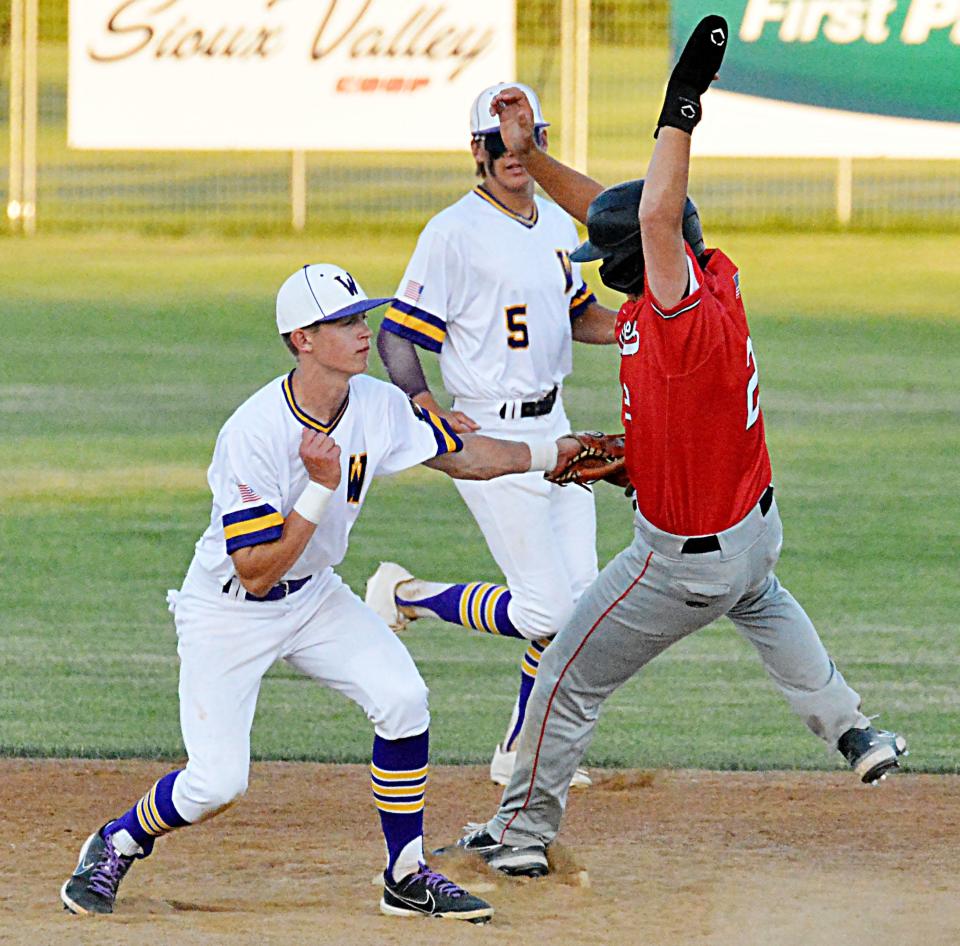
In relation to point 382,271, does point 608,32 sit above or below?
above

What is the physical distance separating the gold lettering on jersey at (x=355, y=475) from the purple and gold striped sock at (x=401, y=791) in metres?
0.64

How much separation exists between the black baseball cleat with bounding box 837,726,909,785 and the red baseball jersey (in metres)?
0.87

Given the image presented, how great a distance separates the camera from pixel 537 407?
684 centimetres

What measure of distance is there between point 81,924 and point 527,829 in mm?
1269

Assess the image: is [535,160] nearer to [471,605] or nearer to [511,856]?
[471,605]

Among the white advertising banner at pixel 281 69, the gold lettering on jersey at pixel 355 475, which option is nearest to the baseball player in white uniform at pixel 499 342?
the gold lettering on jersey at pixel 355 475

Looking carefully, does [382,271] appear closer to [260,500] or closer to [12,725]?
[12,725]

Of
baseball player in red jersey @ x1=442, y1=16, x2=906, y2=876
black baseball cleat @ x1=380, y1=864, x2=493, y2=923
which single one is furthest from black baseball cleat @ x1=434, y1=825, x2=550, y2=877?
black baseball cleat @ x1=380, y1=864, x2=493, y2=923

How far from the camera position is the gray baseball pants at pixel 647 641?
210 inches

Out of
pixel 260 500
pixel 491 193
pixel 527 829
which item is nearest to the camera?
pixel 260 500

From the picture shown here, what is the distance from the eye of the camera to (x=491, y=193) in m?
6.97

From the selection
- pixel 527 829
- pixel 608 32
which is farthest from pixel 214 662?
pixel 608 32

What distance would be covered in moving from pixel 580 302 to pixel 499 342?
41cm

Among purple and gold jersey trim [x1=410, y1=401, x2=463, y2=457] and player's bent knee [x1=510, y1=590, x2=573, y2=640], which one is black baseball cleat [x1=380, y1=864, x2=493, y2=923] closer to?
purple and gold jersey trim [x1=410, y1=401, x2=463, y2=457]
